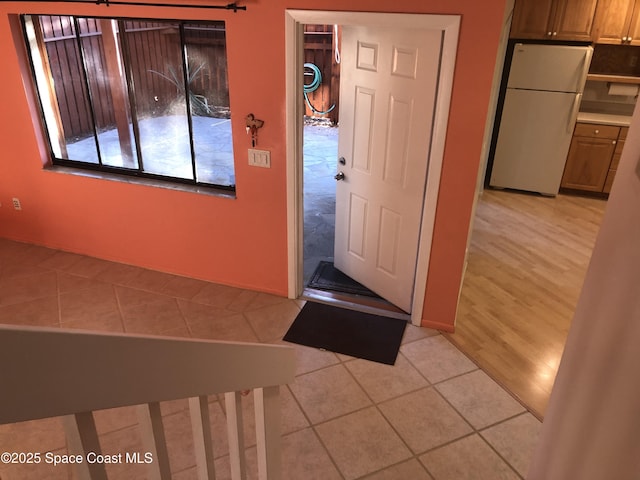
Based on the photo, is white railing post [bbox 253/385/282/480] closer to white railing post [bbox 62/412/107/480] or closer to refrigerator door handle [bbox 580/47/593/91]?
white railing post [bbox 62/412/107/480]

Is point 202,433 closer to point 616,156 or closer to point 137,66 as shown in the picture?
point 137,66

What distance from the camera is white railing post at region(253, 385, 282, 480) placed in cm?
115

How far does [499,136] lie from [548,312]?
288 centimetres

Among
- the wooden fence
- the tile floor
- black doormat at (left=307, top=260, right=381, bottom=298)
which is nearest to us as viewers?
the tile floor

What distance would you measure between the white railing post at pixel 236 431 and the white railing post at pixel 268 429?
2.1 inches

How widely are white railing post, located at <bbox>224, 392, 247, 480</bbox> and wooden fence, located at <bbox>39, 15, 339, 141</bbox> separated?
9.39ft

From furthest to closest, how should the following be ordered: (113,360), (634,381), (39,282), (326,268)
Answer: (326,268)
(39,282)
(634,381)
(113,360)

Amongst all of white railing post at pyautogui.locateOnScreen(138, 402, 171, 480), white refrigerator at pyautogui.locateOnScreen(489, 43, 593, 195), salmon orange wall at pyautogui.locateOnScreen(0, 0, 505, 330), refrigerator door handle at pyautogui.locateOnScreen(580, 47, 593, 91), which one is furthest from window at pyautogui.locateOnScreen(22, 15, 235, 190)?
refrigerator door handle at pyautogui.locateOnScreen(580, 47, 593, 91)

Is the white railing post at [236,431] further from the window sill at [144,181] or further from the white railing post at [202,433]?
the window sill at [144,181]

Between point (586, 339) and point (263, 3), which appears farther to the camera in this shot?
point (263, 3)

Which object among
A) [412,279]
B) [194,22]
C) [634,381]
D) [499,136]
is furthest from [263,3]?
[499,136]

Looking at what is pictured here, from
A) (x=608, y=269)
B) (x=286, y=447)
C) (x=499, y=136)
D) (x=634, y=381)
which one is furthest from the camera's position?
(x=499, y=136)

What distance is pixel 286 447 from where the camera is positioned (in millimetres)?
2588

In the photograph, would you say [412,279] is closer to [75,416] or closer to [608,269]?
[608,269]
